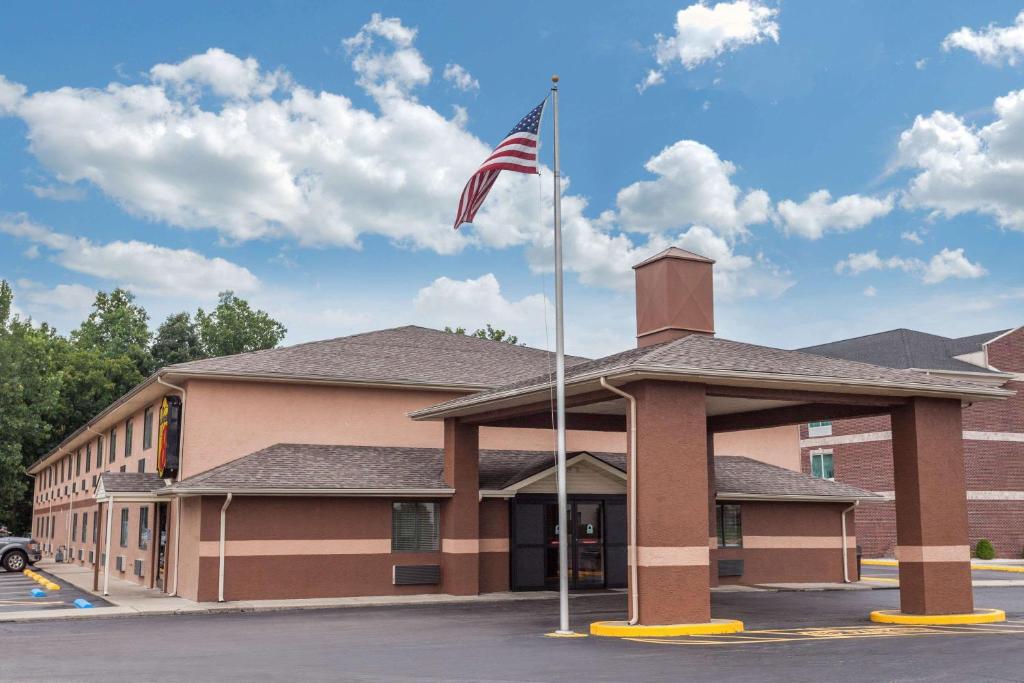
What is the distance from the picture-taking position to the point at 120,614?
20672 mm

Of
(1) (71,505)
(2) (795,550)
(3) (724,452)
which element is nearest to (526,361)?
(3) (724,452)

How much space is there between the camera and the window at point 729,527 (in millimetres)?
28953

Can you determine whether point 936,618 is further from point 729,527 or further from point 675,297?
point 729,527

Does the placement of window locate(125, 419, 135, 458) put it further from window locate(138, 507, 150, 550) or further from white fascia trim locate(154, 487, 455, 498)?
white fascia trim locate(154, 487, 455, 498)

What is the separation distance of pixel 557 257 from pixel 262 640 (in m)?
7.98

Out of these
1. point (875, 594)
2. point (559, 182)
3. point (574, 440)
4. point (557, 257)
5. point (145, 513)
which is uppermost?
point (559, 182)

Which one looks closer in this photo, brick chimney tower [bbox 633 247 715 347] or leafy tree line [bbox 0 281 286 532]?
brick chimney tower [bbox 633 247 715 347]

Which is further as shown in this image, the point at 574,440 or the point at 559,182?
the point at 574,440

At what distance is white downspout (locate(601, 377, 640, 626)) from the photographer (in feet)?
55.7

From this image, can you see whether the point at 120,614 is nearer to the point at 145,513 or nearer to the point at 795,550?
the point at 145,513

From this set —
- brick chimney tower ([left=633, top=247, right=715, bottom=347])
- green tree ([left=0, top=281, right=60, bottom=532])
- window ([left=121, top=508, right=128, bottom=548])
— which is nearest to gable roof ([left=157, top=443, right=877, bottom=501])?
brick chimney tower ([left=633, top=247, right=715, bottom=347])

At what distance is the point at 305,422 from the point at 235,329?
2260 inches

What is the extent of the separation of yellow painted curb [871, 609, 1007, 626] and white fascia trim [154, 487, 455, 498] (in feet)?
33.5

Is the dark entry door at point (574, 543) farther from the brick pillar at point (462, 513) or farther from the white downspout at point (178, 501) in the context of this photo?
the white downspout at point (178, 501)
